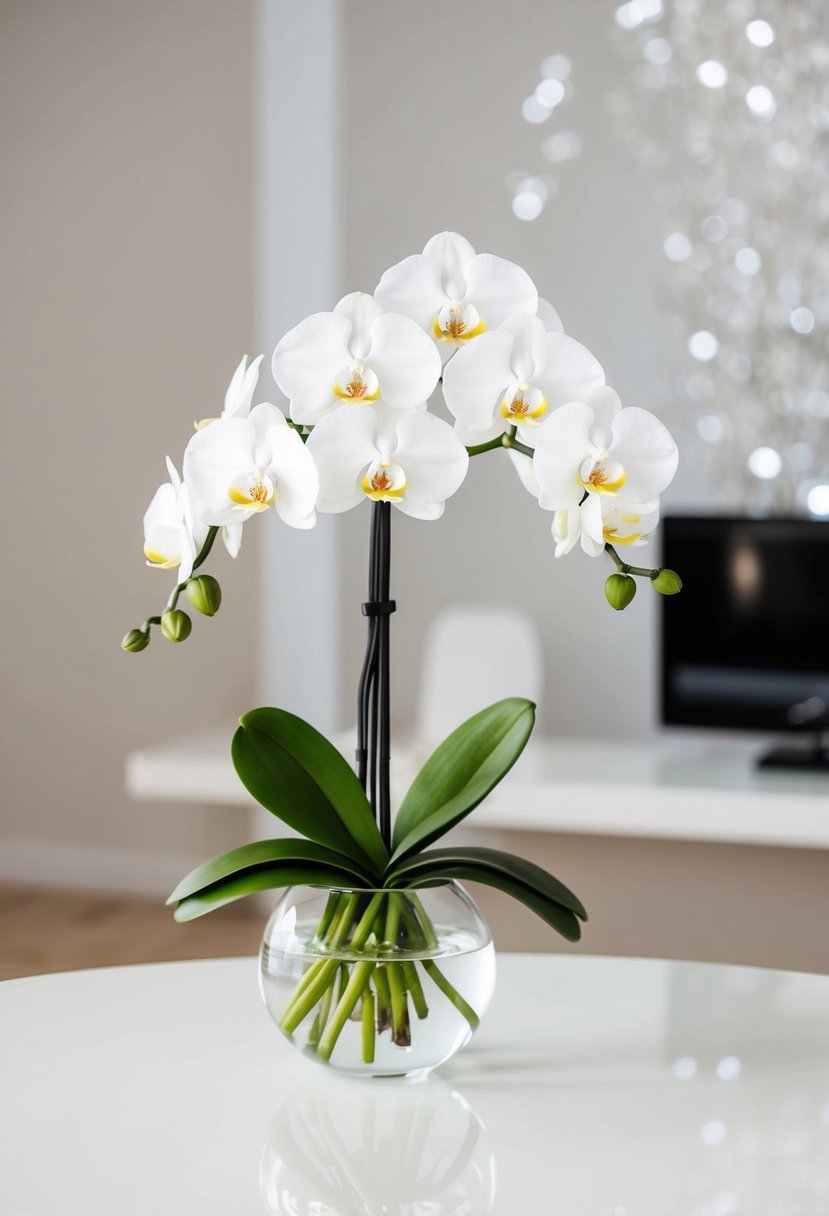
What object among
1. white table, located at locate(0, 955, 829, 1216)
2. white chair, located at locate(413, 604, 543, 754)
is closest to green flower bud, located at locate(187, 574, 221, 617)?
white table, located at locate(0, 955, 829, 1216)

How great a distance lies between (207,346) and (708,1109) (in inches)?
137

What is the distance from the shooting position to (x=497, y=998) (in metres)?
1.20

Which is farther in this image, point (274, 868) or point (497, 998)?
point (497, 998)

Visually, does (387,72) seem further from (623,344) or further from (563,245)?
(623,344)

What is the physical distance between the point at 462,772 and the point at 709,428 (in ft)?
9.33

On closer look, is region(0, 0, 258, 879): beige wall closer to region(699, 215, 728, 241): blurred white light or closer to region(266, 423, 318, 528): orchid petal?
region(699, 215, 728, 241): blurred white light

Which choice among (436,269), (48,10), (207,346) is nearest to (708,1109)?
(436,269)

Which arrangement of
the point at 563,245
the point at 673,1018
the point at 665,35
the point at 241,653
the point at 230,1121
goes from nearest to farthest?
the point at 230,1121 < the point at 673,1018 < the point at 665,35 < the point at 563,245 < the point at 241,653

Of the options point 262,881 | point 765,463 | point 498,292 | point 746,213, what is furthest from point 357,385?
point 746,213

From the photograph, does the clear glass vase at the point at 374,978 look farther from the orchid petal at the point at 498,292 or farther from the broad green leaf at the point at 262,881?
the orchid petal at the point at 498,292

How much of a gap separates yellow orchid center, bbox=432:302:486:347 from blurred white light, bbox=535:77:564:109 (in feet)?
10.3

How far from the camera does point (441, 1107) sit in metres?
0.96

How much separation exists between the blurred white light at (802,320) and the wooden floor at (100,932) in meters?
2.09

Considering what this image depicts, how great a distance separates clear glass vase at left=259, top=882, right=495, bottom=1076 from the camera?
0.96 meters
